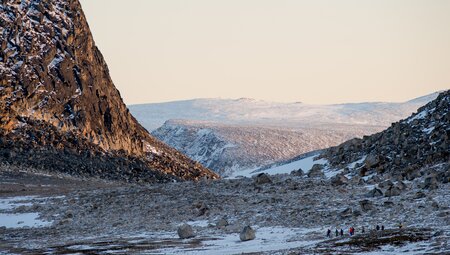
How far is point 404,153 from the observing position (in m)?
72.4

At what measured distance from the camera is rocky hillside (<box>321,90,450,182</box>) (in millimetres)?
67312

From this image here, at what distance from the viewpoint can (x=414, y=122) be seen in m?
79.4


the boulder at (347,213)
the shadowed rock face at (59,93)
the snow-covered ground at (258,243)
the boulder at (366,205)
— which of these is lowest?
the snow-covered ground at (258,243)

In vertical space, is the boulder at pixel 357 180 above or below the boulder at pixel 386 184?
below

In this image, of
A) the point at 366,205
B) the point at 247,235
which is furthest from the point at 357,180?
the point at 247,235

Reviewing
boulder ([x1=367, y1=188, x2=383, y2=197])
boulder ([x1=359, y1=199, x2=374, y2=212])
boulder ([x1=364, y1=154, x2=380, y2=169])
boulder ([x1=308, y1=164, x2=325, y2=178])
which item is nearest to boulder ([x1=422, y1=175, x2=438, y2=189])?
boulder ([x1=367, y1=188, x2=383, y2=197])

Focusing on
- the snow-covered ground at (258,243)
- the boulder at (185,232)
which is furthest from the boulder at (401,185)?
the boulder at (185,232)

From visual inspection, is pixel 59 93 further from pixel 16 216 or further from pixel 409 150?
pixel 409 150

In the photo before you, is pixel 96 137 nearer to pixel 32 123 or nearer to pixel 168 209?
pixel 32 123

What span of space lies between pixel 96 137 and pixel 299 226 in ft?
260

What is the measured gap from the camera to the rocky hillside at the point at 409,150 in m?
67.3

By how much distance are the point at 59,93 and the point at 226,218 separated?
237 feet

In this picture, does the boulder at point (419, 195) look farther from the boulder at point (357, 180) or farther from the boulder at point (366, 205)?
the boulder at point (357, 180)

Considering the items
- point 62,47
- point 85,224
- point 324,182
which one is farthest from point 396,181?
point 62,47
